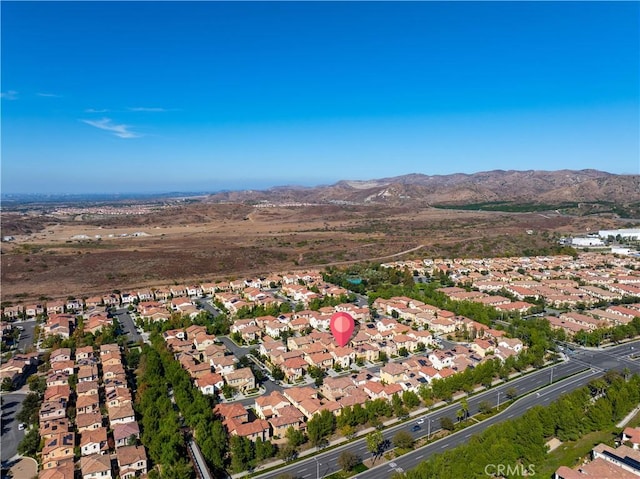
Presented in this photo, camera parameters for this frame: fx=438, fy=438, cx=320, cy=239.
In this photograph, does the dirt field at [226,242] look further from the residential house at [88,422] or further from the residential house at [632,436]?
the residential house at [632,436]

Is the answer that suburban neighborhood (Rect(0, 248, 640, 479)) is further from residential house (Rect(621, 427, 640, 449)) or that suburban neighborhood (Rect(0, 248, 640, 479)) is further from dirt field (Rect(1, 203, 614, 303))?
dirt field (Rect(1, 203, 614, 303))

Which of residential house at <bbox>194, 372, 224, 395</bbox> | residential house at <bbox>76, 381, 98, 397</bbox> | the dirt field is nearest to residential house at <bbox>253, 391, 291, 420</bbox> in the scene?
residential house at <bbox>194, 372, 224, 395</bbox>

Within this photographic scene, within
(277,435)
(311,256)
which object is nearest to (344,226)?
(311,256)

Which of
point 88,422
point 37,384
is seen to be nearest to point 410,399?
point 88,422

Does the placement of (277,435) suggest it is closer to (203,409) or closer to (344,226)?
(203,409)

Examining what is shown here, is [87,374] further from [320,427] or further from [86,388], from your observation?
[320,427]

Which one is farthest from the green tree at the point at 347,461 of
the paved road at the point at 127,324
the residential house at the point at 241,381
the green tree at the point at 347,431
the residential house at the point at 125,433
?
the paved road at the point at 127,324
